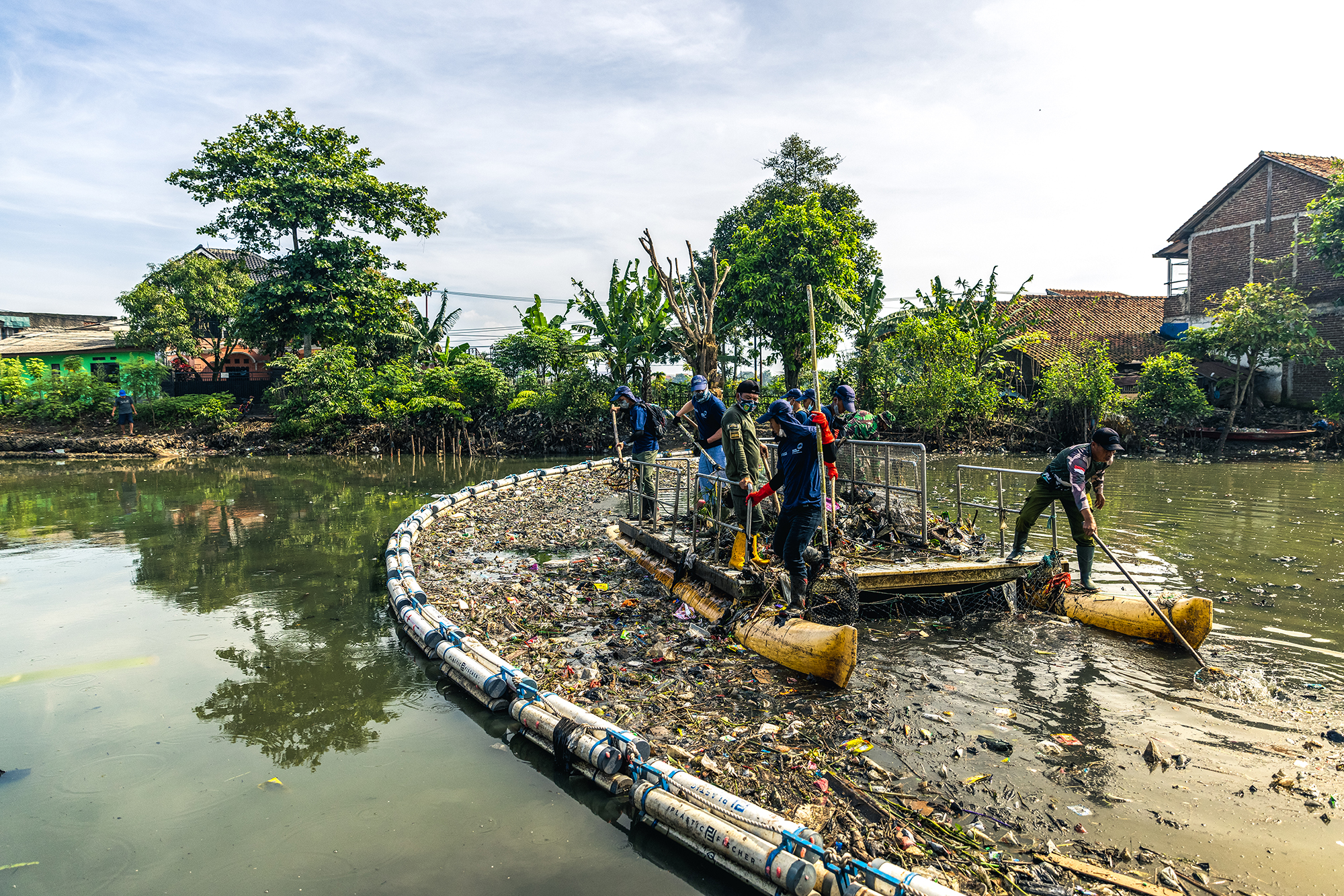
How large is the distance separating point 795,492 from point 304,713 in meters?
4.42

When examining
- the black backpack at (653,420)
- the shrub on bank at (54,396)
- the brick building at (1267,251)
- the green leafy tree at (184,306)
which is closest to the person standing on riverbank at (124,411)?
the shrub on bank at (54,396)

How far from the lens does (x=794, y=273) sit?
23.4 metres

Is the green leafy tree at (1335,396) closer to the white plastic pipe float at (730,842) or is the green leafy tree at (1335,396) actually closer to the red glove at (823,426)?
the red glove at (823,426)

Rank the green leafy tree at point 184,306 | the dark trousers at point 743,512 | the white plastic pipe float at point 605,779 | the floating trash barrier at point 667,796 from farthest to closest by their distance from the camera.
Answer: the green leafy tree at point 184,306 → the dark trousers at point 743,512 → the white plastic pipe float at point 605,779 → the floating trash barrier at point 667,796

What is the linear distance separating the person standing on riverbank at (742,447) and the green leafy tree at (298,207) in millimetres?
22879

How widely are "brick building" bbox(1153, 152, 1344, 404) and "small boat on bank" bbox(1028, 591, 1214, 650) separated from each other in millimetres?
24732

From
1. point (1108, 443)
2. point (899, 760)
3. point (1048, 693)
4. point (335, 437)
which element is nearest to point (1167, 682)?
point (1048, 693)

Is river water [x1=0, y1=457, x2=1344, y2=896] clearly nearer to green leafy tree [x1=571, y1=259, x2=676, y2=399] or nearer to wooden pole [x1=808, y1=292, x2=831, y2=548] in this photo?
wooden pole [x1=808, y1=292, x2=831, y2=548]

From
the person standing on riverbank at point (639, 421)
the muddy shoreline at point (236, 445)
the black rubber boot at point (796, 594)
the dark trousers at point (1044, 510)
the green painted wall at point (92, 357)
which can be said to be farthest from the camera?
the green painted wall at point (92, 357)

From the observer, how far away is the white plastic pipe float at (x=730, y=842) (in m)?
3.19

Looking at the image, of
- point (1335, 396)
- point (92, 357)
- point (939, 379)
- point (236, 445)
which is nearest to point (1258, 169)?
point (1335, 396)

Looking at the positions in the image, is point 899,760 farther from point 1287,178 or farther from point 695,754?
point 1287,178

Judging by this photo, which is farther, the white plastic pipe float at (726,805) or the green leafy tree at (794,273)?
the green leafy tree at (794,273)

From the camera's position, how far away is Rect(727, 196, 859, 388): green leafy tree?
2341 cm
